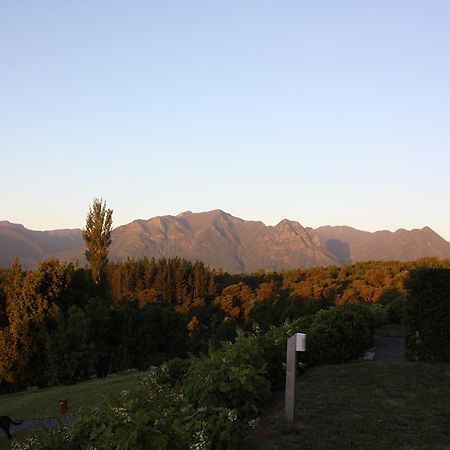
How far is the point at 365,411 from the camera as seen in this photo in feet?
29.1

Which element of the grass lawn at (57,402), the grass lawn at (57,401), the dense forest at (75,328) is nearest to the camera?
the grass lawn at (57,402)

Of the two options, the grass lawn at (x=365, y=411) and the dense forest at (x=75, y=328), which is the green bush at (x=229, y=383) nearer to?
the grass lawn at (x=365, y=411)

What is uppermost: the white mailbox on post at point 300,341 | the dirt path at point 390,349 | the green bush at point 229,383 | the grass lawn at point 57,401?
the white mailbox on post at point 300,341

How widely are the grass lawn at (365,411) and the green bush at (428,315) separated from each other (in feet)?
2.07

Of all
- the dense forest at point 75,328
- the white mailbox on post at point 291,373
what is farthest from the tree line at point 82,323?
the white mailbox on post at point 291,373

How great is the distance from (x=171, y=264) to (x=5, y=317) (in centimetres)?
6326

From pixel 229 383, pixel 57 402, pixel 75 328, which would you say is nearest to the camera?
pixel 229 383

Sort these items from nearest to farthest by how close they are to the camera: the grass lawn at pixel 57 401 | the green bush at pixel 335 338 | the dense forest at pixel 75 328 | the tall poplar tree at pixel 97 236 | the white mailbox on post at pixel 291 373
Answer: the white mailbox on post at pixel 291 373 → the green bush at pixel 335 338 → the grass lawn at pixel 57 401 → the dense forest at pixel 75 328 → the tall poplar tree at pixel 97 236

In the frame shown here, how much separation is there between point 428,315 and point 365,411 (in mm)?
4945

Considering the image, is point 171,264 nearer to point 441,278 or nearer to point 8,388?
point 8,388

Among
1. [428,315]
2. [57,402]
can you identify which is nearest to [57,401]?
[57,402]

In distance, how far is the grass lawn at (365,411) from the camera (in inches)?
297

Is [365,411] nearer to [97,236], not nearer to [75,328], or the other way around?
[75,328]

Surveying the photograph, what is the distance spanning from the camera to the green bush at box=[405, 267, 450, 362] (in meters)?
12.8
